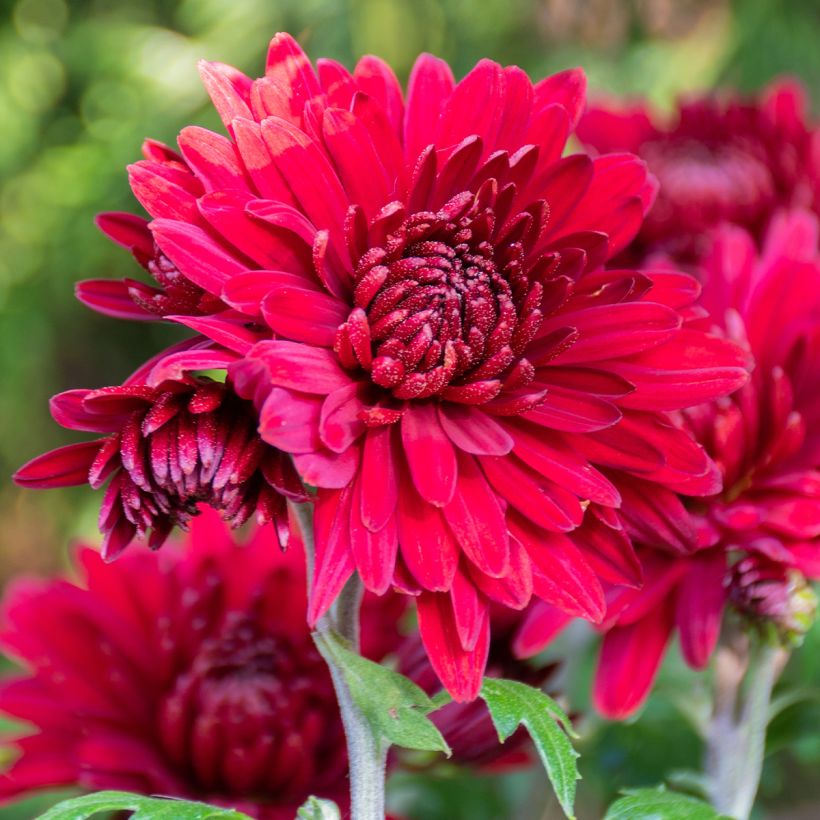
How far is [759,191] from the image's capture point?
2.49 ft

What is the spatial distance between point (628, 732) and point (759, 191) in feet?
1.26

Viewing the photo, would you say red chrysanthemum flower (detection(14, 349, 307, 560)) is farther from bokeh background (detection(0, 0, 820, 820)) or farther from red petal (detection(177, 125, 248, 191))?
bokeh background (detection(0, 0, 820, 820))

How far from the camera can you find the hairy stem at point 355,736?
15.2 inches

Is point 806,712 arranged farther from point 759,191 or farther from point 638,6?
point 638,6

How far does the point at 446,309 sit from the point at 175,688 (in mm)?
275

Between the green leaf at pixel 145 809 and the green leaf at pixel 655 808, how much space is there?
15 centimetres

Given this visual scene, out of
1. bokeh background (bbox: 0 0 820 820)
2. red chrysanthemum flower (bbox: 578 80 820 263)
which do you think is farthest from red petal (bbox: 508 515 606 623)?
bokeh background (bbox: 0 0 820 820)

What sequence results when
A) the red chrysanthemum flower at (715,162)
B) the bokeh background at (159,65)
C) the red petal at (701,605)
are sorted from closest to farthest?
1. the red petal at (701,605)
2. the red chrysanthemum flower at (715,162)
3. the bokeh background at (159,65)

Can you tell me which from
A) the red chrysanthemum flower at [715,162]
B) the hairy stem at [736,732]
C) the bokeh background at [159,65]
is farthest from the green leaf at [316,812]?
the bokeh background at [159,65]

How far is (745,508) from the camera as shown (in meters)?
0.47

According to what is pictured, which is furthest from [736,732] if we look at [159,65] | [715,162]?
[159,65]

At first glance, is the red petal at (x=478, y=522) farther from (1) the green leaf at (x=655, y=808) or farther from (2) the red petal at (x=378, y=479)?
(1) the green leaf at (x=655, y=808)

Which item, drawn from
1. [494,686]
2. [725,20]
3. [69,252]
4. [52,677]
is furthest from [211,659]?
[725,20]

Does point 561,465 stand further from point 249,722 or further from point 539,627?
point 249,722
